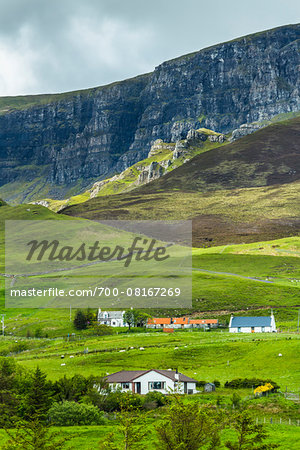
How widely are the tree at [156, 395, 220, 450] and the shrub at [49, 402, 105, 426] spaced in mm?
16869

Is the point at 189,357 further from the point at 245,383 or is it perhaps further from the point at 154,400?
the point at 154,400

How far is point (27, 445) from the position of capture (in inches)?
1188

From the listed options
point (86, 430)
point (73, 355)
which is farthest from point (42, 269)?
point (86, 430)

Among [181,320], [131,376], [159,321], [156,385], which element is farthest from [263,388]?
[159,321]

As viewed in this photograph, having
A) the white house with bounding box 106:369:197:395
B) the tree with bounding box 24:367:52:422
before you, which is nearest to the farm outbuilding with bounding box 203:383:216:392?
the white house with bounding box 106:369:197:395

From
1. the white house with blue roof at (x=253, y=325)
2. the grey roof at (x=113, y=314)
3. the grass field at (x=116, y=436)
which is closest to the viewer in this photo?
the grass field at (x=116, y=436)

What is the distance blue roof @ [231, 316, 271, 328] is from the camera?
105500 millimetres

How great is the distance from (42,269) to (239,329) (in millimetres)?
103709

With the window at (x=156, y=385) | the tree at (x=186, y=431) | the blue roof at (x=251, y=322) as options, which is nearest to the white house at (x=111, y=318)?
the blue roof at (x=251, y=322)

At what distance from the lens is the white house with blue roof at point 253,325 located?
4090 inches

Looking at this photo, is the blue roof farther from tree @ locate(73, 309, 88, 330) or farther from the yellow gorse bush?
the yellow gorse bush

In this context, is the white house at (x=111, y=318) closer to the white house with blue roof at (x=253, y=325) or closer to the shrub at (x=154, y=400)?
the white house with blue roof at (x=253, y=325)

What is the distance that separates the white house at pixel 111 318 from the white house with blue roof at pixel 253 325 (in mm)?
25108

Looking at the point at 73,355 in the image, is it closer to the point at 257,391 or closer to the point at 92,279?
the point at 257,391
